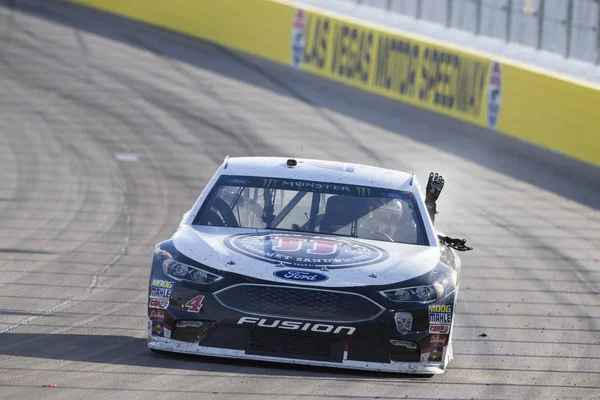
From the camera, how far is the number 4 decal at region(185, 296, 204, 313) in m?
7.75

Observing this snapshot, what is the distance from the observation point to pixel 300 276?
7.76 metres

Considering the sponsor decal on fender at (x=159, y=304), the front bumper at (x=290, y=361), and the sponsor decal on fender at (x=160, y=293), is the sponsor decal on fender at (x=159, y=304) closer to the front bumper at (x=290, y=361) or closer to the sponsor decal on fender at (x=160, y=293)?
the sponsor decal on fender at (x=160, y=293)

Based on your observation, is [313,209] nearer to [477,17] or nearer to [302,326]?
[302,326]

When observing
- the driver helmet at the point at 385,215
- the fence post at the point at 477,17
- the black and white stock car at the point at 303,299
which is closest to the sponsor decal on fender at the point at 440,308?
the black and white stock car at the point at 303,299

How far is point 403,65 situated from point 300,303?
16.5m

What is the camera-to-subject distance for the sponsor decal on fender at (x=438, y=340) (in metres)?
7.86

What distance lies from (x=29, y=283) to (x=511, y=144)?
1209 centimetres

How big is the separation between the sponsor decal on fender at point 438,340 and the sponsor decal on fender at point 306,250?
0.68 meters

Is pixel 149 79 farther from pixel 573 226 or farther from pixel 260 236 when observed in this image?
pixel 260 236

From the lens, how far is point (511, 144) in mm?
20812

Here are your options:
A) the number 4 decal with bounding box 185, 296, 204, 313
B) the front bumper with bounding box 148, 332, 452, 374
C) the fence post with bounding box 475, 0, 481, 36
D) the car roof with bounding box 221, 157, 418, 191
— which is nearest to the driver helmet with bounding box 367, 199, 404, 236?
the car roof with bounding box 221, 157, 418, 191

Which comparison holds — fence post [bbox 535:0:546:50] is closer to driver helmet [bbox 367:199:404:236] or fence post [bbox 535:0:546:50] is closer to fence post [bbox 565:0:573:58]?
fence post [bbox 565:0:573:58]

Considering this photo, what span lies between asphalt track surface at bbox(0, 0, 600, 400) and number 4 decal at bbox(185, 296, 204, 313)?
1.31 ft

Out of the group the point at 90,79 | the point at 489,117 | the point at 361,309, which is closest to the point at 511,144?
the point at 489,117
